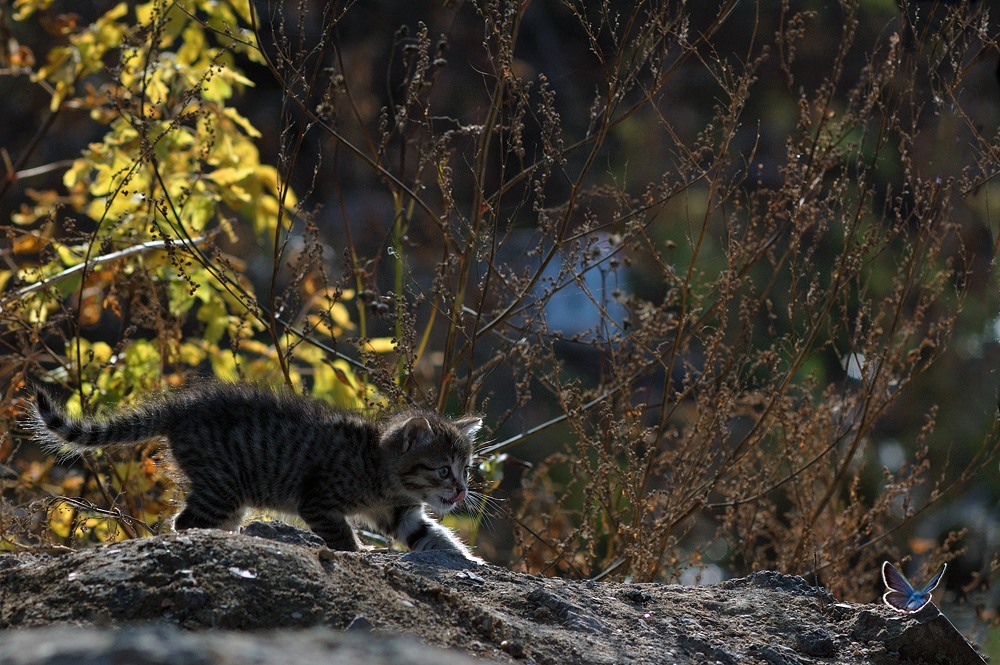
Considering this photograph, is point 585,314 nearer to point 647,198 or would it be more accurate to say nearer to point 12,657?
point 647,198

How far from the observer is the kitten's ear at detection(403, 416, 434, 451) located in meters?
4.72

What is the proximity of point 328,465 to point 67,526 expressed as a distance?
5.26 feet

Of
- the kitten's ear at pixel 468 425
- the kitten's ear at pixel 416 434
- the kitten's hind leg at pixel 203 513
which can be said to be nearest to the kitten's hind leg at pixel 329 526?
the kitten's hind leg at pixel 203 513

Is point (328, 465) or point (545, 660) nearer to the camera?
point (545, 660)

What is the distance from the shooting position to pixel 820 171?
511 cm

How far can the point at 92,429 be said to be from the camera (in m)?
4.50

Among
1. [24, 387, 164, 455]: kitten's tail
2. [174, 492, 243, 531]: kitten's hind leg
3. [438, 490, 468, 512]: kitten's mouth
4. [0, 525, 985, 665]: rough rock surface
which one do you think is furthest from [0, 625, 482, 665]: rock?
[438, 490, 468, 512]: kitten's mouth

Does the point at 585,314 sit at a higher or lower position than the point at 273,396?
higher

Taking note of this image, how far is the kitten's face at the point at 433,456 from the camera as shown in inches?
188

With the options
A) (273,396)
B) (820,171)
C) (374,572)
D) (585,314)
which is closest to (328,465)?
(273,396)

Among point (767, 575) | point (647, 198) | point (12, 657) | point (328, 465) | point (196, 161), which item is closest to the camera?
point (12, 657)

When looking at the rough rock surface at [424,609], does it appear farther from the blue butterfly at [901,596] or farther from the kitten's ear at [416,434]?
the kitten's ear at [416,434]

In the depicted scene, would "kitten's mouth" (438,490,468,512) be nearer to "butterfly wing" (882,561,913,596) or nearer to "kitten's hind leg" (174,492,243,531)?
"kitten's hind leg" (174,492,243,531)

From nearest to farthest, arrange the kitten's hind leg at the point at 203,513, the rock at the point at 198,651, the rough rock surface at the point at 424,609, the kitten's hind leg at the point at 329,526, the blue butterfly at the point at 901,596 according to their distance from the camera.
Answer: the rock at the point at 198,651 < the rough rock surface at the point at 424,609 < the blue butterfly at the point at 901,596 < the kitten's hind leg at the point at 203,513 < the kitten's hind leg at the point at 329,526
